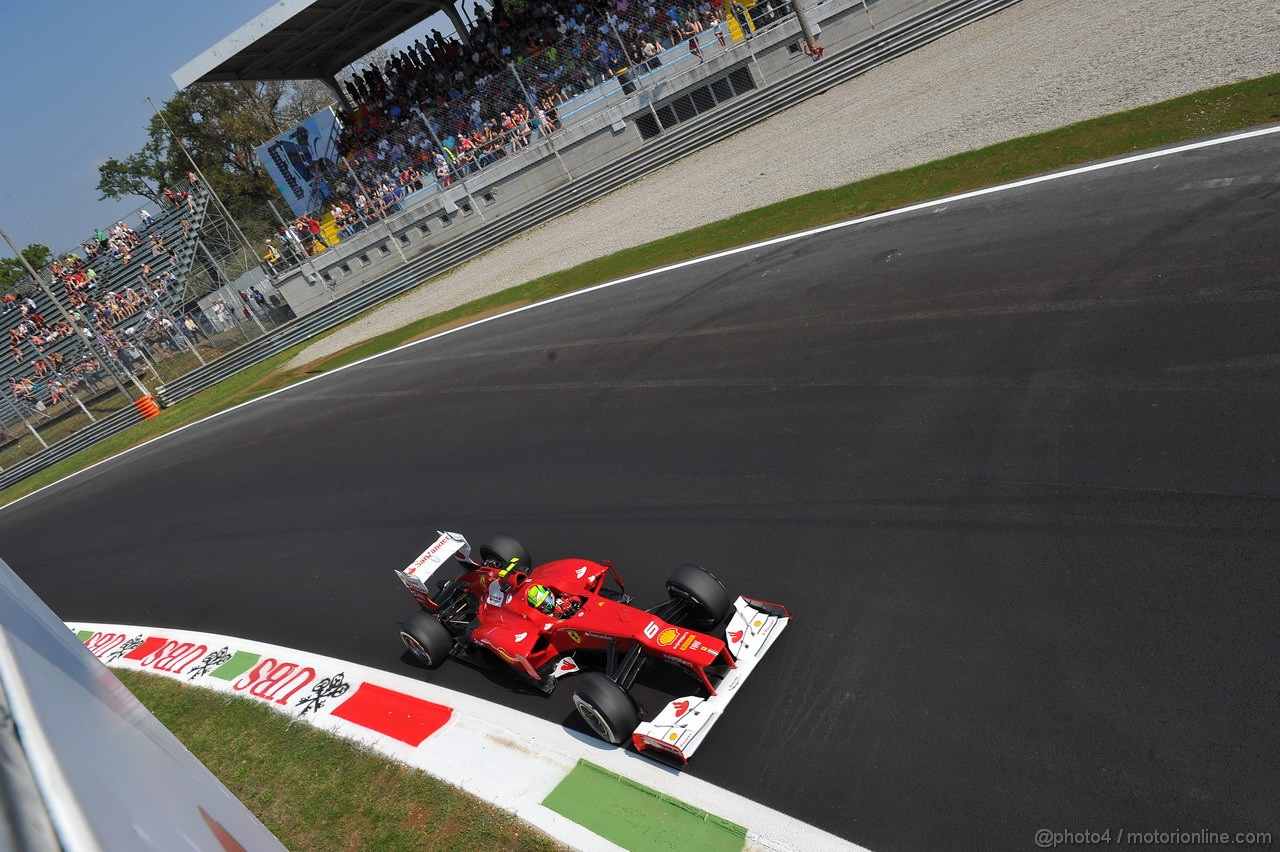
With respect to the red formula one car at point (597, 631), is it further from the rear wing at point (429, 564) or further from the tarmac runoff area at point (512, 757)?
the tarmac runoff area at point (512, 757)

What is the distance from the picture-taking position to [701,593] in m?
6.78

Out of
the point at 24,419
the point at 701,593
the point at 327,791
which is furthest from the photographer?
the point at 24,419

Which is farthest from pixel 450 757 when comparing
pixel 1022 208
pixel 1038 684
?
pixel 1022 208

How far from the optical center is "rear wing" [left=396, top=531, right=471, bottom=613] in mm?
8359

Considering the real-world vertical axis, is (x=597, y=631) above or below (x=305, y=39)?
below

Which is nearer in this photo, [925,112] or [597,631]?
[597,631]

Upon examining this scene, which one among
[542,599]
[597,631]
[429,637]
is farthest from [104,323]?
[597,631]

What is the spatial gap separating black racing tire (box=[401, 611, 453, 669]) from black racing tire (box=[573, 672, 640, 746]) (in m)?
2.05

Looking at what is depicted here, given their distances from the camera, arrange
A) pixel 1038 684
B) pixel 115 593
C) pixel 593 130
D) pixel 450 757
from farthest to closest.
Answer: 1. pixel 593 130
2. pixel 115 593
3. pixel 450 757
4. pixel 1038 684

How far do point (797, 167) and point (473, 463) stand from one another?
34.5ft

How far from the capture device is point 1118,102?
1331 centimetres

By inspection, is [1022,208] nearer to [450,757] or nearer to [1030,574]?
[1030,574]

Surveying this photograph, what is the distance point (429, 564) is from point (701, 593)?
3.10 m

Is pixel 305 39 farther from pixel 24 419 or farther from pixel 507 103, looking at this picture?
pixel 24 419
